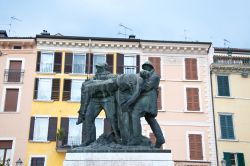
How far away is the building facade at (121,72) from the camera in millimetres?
35188

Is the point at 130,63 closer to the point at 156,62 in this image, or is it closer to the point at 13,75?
the point at 156,62

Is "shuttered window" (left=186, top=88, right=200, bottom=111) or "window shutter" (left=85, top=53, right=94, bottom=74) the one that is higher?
"window shutter" (left=85, top=53, right=94, bottom=74)

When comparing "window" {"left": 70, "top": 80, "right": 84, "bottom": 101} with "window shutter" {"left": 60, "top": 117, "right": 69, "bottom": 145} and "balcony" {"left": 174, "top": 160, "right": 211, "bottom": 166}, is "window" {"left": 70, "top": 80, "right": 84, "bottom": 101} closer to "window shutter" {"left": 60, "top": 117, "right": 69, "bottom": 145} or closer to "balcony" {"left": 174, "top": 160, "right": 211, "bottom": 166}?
"window shutter" {"left": 60, "top": 117, "right": 69, "bottom": 145}

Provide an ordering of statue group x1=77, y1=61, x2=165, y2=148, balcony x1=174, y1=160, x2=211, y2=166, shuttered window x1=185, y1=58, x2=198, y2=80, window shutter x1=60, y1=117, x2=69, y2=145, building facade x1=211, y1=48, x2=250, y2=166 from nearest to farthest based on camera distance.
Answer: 1. statue group x1=77, y1=61, x2=165, y2=148
2. balcony x1=174, y1=160, x2=211, y2=166
3. window shutter x1=60, y1=117, x2=69, y2=145
4. building facade x1=211, y1=48, x2=250, y2=166
5. shuttered window x1=185, y1=58, x2=198, y2=80

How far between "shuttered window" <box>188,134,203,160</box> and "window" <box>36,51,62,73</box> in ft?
43.1

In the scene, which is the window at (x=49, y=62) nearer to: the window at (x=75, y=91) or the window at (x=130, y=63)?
the window at (x=75, y=91)

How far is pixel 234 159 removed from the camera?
3547cm

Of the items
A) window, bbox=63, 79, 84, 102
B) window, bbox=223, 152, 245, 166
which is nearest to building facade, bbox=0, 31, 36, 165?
window, bbox=63, 79, 84, 102

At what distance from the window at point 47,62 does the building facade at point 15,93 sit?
0.80 meters

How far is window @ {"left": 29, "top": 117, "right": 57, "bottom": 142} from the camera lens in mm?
35188

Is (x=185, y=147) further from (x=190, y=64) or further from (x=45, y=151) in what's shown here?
(x=45, y=151)

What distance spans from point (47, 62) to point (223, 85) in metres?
16.0

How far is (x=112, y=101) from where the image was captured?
1238cm

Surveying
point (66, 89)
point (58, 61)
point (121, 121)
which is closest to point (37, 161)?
point (66, 89)
